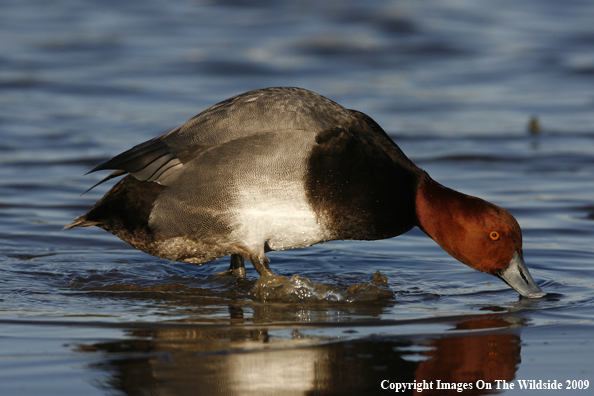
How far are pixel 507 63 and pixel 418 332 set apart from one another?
989 centimetres

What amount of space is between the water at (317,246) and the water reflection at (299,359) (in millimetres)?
12

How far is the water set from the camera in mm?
3365

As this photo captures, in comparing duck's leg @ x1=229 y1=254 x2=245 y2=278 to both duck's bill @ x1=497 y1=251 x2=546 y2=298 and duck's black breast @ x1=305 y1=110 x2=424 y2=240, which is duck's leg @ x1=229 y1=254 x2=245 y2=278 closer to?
duck's black breast @ x1=305 y1=110 x2=424 y2=240

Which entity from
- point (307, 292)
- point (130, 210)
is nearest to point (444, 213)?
point (307, 292)

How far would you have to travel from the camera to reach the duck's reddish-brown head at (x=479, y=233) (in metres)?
4.57

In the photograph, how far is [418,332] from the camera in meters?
3.77

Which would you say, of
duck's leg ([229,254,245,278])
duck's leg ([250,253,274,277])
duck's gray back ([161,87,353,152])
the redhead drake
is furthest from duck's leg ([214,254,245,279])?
duck's gray back ([161,87,353,152])

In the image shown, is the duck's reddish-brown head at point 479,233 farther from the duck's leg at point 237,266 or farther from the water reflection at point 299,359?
the duck's leg at point 237,266

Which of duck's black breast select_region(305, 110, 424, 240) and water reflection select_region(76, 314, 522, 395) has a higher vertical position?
duck's black breast select_region(305, 110, 424, 240)

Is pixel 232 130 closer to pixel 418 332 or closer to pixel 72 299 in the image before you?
pixel 72 299

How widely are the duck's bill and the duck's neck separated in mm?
254

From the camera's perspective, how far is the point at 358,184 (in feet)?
15.1

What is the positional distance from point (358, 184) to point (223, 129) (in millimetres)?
891

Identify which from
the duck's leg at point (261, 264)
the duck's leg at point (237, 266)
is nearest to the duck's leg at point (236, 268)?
the duck's leg at point (237, 266)
